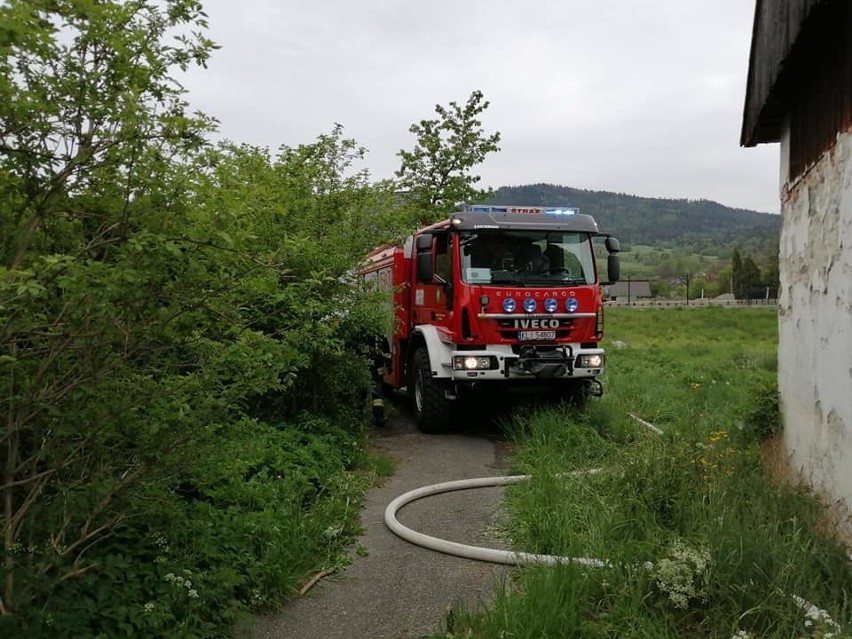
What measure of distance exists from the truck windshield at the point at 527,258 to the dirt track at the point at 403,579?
2522 millimetres

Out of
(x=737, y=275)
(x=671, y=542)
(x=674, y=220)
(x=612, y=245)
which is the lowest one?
(x=671, y=542)

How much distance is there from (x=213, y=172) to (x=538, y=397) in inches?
271

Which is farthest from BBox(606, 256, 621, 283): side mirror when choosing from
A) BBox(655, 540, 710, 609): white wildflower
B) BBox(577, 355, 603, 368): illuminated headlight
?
BBox(655, 540, 710, 609): white wildflower

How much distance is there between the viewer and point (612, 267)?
923 cm

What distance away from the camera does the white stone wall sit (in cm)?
431

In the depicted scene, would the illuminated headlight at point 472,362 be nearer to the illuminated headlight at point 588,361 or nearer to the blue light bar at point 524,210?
the illuminated headlight at point 588,361

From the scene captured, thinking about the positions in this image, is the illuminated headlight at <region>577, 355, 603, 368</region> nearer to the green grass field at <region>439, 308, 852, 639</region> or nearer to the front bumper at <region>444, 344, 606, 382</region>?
the front bumper at <region>444, 344, 606, 382</region>

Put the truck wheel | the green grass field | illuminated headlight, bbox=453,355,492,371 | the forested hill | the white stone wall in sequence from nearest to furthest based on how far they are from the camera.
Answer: the green grass field < the white stone wall < illuminated headlight, bbox=453,355,492,371 < the truck wheel < the forested hill

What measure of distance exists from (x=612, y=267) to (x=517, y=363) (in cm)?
198

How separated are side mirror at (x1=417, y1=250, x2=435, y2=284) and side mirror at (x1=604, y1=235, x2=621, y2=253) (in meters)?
2.28

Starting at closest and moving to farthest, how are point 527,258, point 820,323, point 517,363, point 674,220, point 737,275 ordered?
1. point 820,323
2. point 517,363
3. point 527,258
4. point 737,275
5. point 674,220

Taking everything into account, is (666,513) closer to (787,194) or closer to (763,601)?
(763,601)

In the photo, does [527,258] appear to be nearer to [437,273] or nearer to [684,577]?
[437,273]

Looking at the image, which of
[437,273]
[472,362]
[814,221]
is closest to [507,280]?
[437,273]
